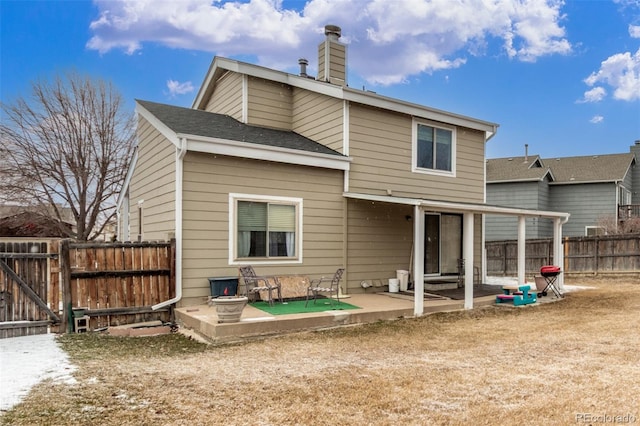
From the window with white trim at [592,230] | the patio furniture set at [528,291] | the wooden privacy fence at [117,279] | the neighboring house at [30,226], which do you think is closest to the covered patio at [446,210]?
the patio furniture set at [528,291]

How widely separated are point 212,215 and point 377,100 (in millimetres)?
4588

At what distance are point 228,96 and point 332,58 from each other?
289cm

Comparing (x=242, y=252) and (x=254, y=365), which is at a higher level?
(x=242, y=252)

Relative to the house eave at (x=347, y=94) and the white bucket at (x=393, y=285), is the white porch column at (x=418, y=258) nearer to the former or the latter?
the white bucket at (x=393, y=285)

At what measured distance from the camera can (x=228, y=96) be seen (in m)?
11.8

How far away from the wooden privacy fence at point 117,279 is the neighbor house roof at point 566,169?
18103mm

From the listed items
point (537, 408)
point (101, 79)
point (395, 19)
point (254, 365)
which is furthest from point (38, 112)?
point (537, 408)

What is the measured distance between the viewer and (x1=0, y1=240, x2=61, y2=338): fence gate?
22.7 ft

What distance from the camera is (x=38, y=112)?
2067 cm

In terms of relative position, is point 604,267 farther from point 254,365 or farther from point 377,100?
point 254,365

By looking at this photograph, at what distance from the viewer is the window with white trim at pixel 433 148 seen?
1116cm

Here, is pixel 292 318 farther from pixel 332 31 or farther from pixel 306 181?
pixel 332 31

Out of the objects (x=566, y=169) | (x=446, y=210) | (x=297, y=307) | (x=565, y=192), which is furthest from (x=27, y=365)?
(x=566, y=169)

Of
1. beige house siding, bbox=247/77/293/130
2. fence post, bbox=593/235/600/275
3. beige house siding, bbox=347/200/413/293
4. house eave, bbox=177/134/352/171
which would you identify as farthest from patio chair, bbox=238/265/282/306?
fence post, bbox=593/235/600/275
